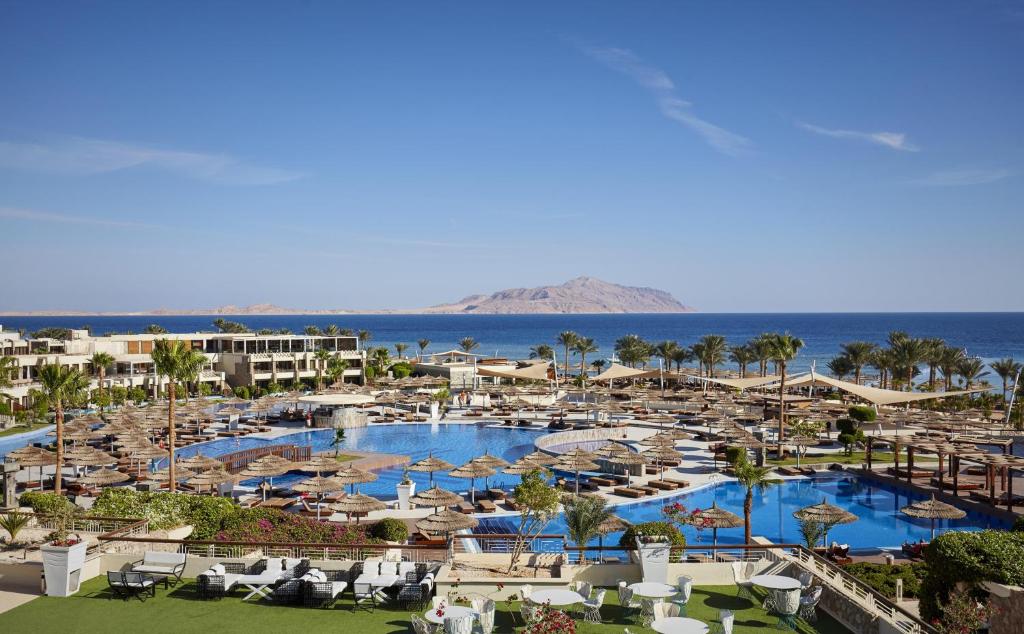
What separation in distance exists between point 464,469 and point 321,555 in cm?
1108

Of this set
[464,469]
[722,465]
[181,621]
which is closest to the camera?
[181,621]

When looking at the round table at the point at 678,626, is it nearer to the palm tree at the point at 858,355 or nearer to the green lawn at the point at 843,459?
the green lawn at the point at 843,459

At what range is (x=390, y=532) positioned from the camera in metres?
19.4

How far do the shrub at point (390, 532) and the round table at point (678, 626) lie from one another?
394 inches

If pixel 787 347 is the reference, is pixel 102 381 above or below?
below

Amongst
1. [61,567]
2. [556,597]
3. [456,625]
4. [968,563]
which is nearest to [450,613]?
[456,625]

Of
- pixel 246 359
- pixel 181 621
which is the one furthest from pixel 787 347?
pixel 246 359

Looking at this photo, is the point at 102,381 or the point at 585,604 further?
the point at 102,381

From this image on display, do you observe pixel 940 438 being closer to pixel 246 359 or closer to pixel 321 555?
pixel 321 555

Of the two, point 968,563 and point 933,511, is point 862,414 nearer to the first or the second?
point 933,511

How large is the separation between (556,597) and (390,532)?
8747mm

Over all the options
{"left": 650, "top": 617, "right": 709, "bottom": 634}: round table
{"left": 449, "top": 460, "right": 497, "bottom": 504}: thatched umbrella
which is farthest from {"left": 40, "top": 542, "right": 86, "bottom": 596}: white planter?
{"left": 449, "top": 460, "right": 497, "bottom": 504}: thatched umbrella

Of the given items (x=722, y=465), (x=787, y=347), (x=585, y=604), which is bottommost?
(x=722, y=465)

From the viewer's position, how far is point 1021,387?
5547cm
